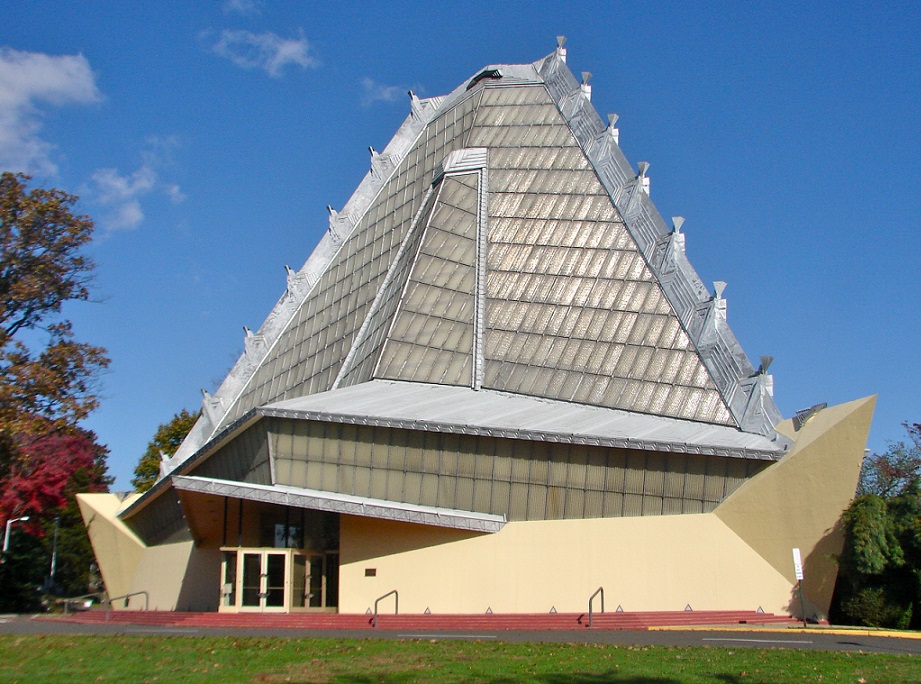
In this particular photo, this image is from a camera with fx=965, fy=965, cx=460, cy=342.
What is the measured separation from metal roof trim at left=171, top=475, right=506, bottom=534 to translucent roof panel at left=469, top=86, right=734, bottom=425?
6344 mm

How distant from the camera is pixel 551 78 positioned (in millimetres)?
45844

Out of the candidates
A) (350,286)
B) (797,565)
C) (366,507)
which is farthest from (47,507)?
(797,565)

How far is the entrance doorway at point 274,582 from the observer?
29703mm

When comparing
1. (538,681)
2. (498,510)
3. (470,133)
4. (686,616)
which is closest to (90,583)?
(470,133)

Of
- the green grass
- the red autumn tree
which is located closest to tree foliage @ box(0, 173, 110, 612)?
the red autumn tree

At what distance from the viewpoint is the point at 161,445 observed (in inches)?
2425

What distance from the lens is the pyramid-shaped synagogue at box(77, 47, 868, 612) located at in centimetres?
2706

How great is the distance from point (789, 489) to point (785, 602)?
10.2 ft

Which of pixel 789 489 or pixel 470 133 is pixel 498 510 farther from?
pixel 470 133

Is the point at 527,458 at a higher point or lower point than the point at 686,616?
higher

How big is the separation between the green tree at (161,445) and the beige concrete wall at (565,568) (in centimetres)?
3522

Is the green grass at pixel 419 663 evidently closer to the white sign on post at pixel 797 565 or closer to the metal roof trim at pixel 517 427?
the white sign on post at pixel 797 565

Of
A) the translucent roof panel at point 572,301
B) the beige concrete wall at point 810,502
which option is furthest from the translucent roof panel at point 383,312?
the beige concrete wall at point 810,502

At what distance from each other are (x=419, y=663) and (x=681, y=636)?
25.5ft
